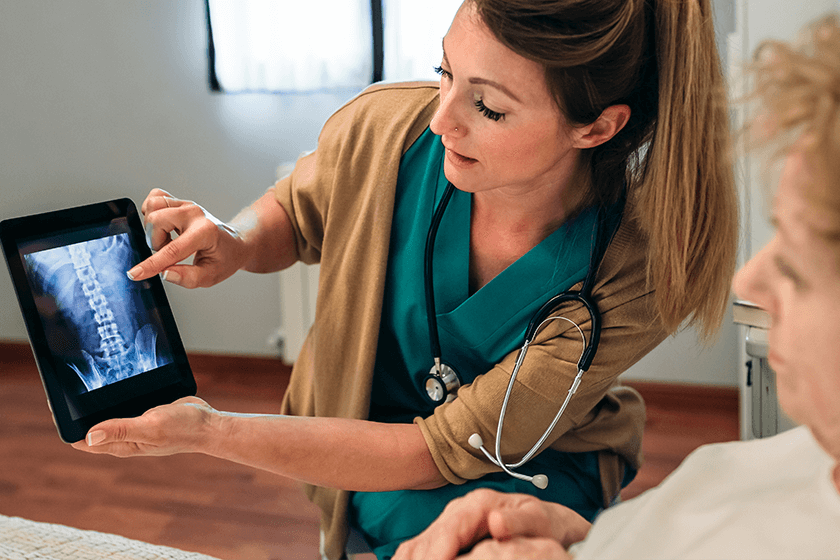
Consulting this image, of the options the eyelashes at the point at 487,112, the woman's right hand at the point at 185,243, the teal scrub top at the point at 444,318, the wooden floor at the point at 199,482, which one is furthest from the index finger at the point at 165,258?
the wooden floor at the point at 199,482

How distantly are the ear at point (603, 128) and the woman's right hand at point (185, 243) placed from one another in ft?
1.62

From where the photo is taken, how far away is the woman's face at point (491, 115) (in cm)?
85

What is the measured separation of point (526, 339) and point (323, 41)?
5.20ft

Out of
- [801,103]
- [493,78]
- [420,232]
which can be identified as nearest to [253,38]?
[420,232]

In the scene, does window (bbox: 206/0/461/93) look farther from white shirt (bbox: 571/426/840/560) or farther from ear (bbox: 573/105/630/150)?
white shirt (bbox: 571/426/840/560)

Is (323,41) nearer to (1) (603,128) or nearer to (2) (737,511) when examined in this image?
(1) (603,128)

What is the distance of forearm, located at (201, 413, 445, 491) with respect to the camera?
0.88 m

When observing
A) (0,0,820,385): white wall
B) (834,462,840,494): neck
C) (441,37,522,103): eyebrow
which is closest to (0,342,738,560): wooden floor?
(0,0,820,385): white wall

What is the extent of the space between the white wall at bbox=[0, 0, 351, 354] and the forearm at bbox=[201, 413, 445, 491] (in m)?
1.59

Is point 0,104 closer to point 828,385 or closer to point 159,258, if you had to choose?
point 159,258

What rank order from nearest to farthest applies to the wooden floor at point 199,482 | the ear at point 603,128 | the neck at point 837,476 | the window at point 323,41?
1. the neck at point 837,476
2. the ear at point 603,128
3. the wooden floor at point 199,482
4. the window at point 323,41

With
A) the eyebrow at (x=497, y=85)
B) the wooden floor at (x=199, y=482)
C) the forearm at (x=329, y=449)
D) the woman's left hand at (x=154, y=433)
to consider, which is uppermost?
the eyebrow at (x=497, y=85)

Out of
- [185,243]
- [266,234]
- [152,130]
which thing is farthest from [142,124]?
[185,243]

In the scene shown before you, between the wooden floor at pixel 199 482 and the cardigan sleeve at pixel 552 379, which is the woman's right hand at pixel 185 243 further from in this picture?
the wooden floor at pixel 199 482
